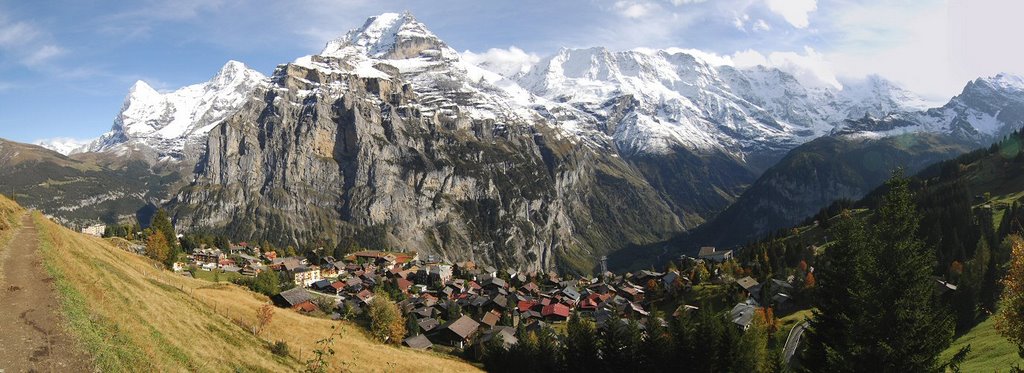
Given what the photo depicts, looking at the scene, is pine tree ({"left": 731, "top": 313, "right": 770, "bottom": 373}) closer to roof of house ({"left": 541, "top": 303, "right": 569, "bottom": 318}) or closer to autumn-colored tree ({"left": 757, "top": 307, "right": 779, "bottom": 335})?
autumn-colored tree ({"left": 757, "top": 307, "right": 779, "bottom": 335})

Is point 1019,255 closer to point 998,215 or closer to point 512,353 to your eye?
point 512,353

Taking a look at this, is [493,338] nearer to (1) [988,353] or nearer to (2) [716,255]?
(1) [988,353]

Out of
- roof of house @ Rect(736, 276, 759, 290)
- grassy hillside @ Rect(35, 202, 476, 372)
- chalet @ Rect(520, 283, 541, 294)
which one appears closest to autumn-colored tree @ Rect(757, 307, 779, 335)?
roof of house @ Rect(736, 276, 759, 290)

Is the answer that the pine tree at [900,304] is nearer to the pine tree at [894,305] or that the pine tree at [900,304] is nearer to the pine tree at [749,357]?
the pine tree at [894,305]

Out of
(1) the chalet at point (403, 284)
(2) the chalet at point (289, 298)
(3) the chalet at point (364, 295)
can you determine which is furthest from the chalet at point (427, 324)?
(1) the chalet at point (403, 284)

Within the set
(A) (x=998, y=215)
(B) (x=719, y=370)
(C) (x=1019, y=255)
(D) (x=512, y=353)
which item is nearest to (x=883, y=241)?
(C) (x=1019, y=255)
